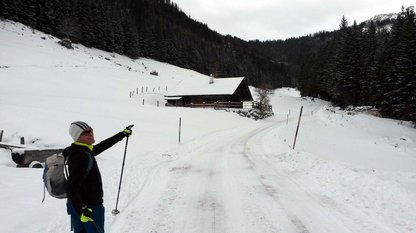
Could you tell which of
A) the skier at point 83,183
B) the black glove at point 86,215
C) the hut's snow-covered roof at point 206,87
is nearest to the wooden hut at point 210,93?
the hut's snow-covered roof at point 206,87

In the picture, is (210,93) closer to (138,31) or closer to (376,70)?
(376,70)

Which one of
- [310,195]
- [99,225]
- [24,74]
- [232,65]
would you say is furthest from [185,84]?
[232,65]

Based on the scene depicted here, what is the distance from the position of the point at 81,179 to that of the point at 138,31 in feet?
344

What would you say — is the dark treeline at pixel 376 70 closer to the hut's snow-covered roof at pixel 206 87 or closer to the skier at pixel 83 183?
the hut's snow-covered roof at pixel 206 87

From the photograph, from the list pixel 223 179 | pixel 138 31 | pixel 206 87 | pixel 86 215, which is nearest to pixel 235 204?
pixel 223 179

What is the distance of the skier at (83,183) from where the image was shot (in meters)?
4.09

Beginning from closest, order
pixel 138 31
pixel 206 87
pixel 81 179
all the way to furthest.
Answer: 1. pixel 81 179
2. pixel 206 87
3. pixel 138 31

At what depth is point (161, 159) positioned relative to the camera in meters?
15.1

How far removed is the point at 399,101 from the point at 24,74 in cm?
4184

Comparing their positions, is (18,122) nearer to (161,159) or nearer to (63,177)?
(161,159)

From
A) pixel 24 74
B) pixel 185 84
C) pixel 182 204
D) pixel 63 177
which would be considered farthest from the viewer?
pixel 185 84

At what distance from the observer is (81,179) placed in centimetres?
412

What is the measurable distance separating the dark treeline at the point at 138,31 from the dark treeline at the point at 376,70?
16.1 m

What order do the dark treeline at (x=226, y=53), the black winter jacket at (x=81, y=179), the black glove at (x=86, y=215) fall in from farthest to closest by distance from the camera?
1. the dark treeline at (x=226, y=53)
2. the black winter jacket at (x=81, y=179)
3. the black glove at (x=86, y=215)
